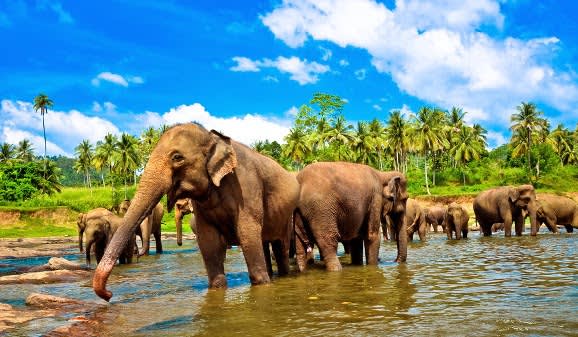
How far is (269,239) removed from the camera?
8.56 m

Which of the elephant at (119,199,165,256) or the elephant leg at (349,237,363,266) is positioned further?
the elephant at (119,199,165,256)

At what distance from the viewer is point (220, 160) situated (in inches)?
277

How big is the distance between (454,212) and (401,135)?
55.5 m

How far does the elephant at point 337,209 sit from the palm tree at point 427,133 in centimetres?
6723

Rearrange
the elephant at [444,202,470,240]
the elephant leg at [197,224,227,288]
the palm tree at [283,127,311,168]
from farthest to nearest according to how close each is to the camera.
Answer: the palm tree at [283,127,311,168]
the elephant at [444,202,470,240]
the elephant leg at [197,224,227,288]

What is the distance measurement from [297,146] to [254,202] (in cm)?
6562

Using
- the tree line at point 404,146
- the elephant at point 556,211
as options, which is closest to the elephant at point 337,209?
the elephant at point 556,211

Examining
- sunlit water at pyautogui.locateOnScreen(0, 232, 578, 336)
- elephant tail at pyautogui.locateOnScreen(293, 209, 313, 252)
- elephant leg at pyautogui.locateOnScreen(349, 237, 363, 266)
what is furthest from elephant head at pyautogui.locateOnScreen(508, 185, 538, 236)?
elephant tail at pyautogui.locateOnScreen(293, 209, 313, 252)

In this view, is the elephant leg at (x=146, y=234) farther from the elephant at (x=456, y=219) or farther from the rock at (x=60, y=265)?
the elephant at (x=456, y=219)

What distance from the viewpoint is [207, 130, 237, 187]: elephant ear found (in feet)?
22.8

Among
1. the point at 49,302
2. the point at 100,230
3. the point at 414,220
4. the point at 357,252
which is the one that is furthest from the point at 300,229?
the point at 414,220

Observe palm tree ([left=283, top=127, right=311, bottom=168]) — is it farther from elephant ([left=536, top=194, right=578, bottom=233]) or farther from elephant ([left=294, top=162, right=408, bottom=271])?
elephant ([left=294, top=162, right=408, bottom=271])

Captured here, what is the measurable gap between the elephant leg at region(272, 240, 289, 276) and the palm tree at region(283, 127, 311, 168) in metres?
63.0

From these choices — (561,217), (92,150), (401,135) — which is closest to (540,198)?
(561,217)
